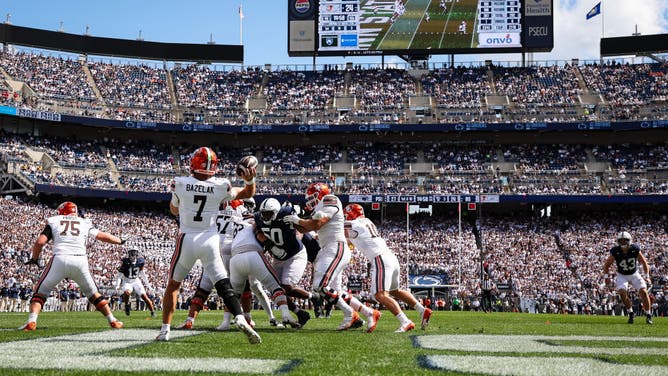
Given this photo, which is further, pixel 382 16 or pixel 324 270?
pixel 382 16

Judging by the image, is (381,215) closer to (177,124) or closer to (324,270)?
(177,124)

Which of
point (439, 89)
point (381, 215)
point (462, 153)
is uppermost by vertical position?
point (439, 89)

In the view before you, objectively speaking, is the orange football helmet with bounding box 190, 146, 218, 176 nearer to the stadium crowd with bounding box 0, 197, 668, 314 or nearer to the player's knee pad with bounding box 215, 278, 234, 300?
the player's knee pad with bounding box 215, 278, 234, 300

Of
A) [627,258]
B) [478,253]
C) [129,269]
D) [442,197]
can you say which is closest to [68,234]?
[129,269]

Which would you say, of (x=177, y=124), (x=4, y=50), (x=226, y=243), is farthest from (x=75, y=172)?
(x=226, y=243)

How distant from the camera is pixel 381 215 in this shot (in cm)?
4931

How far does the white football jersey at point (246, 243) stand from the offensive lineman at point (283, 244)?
90 mm

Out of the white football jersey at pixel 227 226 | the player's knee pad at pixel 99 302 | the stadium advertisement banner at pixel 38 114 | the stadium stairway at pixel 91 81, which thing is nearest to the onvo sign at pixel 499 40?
the stadium stairway at pixel 91 81

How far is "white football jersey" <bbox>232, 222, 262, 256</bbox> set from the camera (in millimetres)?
11781

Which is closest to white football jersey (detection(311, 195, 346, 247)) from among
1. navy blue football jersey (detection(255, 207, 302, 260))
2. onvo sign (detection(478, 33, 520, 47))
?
navy blue football jersey (detection(255, 207, 302, 260))

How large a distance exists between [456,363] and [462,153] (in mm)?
47929

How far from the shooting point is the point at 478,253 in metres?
44.2

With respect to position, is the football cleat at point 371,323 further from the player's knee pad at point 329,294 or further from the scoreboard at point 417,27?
the scoreboard at point 417,27

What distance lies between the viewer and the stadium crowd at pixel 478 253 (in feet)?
124
